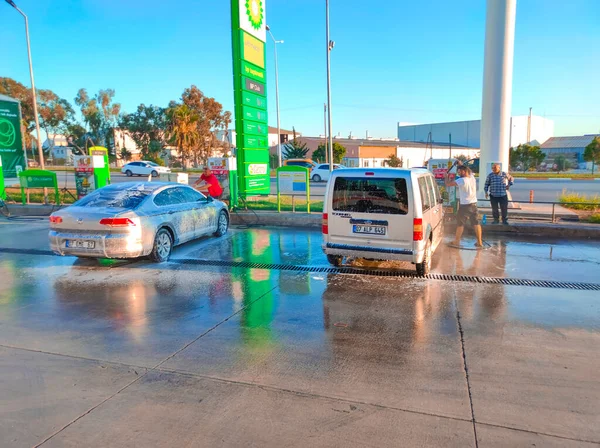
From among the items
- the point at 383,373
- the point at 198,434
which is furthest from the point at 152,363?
the point at 383,373

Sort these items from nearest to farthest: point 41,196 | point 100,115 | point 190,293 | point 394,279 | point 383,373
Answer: point 383,373 → point 190,293 → point 394,279 → point 41,196 → point 100,115

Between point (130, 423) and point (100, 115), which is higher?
point (100, 115)

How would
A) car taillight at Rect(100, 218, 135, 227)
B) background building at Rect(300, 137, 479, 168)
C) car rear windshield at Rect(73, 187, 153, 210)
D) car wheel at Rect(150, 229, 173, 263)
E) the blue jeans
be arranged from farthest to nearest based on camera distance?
background building at Rect(300, 137, 479, 168)
the blue jeans
car wheel at Rect(150, 229, 173, 263)
car rear windshield at Rect(73, 187, 153, 210)
car taillight at Rect(100, 218, 135, 227)

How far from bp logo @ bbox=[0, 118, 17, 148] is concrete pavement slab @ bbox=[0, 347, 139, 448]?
19.5 m

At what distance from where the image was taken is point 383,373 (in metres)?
4.00

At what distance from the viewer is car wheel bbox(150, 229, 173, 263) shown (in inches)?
322

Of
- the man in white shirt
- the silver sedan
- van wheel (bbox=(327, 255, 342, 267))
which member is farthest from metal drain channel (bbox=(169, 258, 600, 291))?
the man in white shirt

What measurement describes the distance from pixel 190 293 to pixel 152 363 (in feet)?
7.48

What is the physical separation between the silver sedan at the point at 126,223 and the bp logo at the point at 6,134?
1546 centimetres

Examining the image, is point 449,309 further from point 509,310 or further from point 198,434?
point 198,434

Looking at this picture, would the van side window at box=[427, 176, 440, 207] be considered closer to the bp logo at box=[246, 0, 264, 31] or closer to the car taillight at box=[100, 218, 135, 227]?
the car taillight at box=[100, 218, 135, 227]

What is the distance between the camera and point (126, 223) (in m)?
7.48

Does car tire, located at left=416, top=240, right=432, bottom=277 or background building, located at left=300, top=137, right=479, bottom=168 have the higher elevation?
background building, located at left=300, top=137, right=479, bottom=168

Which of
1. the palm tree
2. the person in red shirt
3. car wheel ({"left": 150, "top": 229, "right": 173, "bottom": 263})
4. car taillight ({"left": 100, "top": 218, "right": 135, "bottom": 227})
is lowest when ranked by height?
car wheel ({"left": 150, "top": 229, "right": 173, "bottom": 263})
